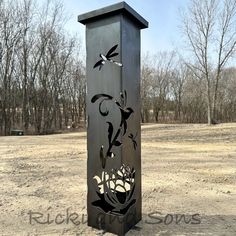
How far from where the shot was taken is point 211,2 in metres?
20.5

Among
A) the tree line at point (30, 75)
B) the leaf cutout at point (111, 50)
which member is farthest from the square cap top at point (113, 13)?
the tree line at point (30, 75)

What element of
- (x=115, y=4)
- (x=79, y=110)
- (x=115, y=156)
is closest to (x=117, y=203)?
(x=115, y=156)

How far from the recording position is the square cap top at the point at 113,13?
235 centimetres

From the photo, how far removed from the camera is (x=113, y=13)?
2.39m

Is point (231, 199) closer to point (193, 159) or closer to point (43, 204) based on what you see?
point (43, 204)

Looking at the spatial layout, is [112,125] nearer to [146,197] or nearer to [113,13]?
[113,13]

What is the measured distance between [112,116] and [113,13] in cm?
91

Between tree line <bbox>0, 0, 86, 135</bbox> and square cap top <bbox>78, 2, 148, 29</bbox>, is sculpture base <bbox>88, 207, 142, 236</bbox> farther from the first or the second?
tree line <bbox>0, 0, 86, 135</bbox>

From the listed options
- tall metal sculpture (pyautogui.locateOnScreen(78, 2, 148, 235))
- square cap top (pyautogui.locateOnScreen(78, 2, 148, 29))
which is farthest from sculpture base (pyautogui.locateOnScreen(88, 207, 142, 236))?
square cap top (pyautogui.locateOnScreen(78, 2, 148, 29))

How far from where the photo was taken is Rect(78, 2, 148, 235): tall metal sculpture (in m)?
2.42

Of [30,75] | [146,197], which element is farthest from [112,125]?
[30,75]

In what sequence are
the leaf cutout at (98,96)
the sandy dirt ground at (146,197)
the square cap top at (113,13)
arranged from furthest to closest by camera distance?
the sandy dirt ground at (146,197), the leaf cutout at (98,96), the square cap top at (113,13)

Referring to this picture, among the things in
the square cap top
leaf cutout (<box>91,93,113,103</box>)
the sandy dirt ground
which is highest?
the square cap top

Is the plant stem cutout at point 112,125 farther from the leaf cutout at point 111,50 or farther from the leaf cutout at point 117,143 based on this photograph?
the leaf cutout at point 111,50
